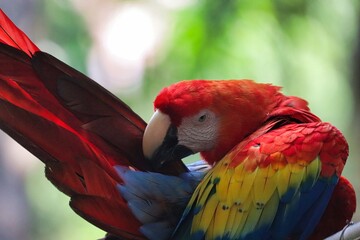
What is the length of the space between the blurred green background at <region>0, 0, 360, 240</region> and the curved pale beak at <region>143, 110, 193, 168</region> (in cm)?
118

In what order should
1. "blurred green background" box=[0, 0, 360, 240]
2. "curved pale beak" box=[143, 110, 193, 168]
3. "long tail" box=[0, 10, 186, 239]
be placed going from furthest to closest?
"blurred green background" box=[0, 0, 360, 240] → "curved pale beak" box=[143, 110, 193, 168] → "long tail" box=[0, 10, 186, 239]

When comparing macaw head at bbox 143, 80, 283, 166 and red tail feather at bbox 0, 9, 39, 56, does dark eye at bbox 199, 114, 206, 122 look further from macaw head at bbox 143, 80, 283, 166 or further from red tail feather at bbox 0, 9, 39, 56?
red tail feather at bbox 0, 9, 39, 56

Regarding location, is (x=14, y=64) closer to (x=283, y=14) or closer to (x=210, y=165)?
(x=210, y=165)

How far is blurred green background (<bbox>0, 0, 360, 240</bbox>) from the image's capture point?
270 centimetres

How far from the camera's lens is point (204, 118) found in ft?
4.16

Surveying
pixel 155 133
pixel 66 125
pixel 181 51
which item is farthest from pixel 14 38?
pixel 181 51

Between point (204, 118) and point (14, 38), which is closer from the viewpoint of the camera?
point (14, 38)

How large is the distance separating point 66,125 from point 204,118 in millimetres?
261

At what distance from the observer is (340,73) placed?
3.10 metres

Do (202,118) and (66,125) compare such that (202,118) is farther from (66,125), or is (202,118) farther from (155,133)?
(66,125)

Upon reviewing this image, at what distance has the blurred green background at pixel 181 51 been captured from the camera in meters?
2.70

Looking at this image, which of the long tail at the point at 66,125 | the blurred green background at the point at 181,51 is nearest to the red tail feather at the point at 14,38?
the long tail at the point at 66,125

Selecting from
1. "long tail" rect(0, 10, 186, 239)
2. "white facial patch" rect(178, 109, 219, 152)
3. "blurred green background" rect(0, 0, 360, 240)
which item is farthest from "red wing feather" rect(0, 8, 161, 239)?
"blurred green background" rect(0, 0, 360, 240)

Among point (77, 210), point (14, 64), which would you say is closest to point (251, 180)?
point (77, 210)
